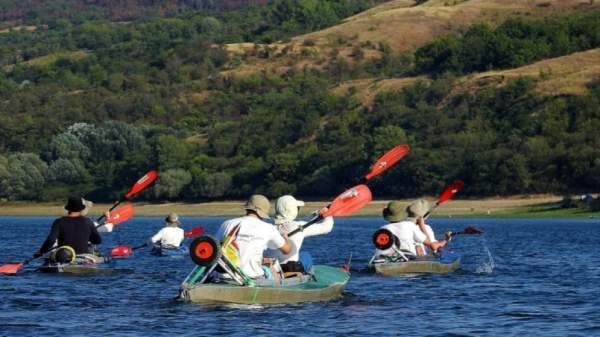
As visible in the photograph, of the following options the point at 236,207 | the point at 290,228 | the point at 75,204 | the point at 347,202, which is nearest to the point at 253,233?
the point at 290,228

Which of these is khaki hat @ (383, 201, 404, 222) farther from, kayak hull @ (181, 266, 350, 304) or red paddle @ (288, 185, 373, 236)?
kayak hull @ (181, 266, 350, 304)

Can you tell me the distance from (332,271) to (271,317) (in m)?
4.66

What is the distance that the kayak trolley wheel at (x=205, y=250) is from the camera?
27016 millimetres

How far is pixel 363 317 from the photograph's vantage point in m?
28.1

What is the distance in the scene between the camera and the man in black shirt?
35.0 m

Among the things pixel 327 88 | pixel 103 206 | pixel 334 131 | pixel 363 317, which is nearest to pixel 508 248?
pixel 363 317

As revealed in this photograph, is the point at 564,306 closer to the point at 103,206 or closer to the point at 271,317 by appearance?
the point at 271,317

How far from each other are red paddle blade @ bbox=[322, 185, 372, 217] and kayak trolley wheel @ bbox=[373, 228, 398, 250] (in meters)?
6.48

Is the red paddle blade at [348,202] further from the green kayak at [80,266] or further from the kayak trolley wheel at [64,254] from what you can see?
the green kayak at [80,266]

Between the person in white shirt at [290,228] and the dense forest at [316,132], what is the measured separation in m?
76.7

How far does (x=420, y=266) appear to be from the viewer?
1524 inches

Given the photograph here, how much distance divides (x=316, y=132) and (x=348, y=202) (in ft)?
361

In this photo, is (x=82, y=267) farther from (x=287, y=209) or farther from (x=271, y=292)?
(x=271, y=292)

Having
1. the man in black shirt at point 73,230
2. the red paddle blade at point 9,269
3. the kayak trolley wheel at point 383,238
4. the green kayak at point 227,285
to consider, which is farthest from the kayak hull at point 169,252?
the green kayak at point 227,285
